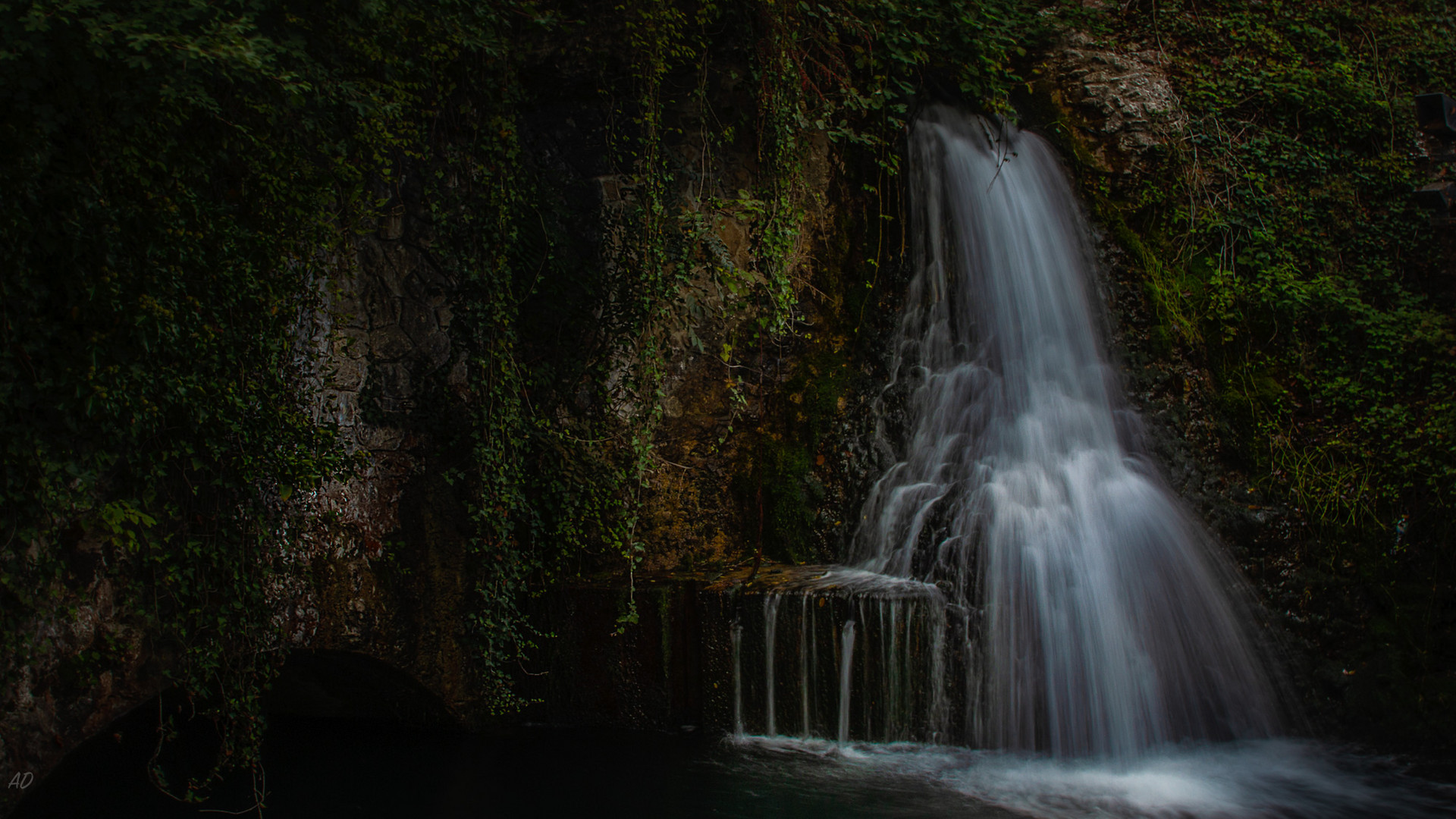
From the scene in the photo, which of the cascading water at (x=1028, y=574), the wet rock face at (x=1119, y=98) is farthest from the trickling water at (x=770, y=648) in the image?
the wet rock face at (x=1119, y=98)

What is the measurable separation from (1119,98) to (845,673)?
5.45 m

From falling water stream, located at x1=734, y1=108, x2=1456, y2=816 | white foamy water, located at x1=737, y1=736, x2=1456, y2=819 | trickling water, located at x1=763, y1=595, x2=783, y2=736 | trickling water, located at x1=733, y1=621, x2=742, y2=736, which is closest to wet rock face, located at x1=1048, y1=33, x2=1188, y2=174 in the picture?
falling water stream, located at x1=734, y1=108, x2=1456, y2=816

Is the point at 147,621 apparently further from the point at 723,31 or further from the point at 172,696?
the point at 723,31

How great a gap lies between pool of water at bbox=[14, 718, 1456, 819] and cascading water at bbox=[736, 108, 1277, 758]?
0.74ft

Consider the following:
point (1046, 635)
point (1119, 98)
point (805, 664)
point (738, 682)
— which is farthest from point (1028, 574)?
point (1119, 98)

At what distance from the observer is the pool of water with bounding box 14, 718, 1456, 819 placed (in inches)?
173

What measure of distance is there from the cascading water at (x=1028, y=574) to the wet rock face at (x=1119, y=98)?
41.3 inches

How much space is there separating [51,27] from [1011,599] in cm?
544

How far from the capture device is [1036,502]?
18.7 feet

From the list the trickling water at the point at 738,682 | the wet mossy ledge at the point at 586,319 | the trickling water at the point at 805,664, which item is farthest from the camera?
the trickling water at the point at 738,682

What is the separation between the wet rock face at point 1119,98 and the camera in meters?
7.14

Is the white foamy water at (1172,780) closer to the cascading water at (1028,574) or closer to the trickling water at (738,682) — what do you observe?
the cascading water at (1028,574)

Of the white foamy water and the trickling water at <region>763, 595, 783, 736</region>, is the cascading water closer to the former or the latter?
the trickling water at <region>763, 595, 783, 736</region>

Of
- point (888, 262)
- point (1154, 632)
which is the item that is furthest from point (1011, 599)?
point (888, 262)
